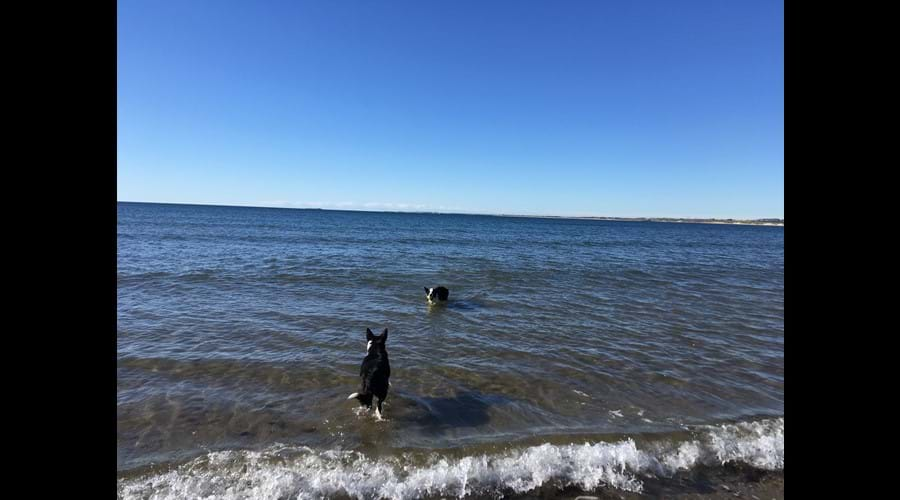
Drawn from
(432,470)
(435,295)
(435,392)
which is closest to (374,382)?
(435,392)

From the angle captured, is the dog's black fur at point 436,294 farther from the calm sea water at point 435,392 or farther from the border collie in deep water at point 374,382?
the border collie in deep water at point 374,382

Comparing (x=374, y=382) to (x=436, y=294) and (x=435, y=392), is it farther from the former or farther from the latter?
(x=436, y=294)

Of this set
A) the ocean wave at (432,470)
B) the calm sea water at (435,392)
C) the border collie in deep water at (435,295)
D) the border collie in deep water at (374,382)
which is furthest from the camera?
the border collie in deep water at (435,295)

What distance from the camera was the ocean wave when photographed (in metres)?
4.62

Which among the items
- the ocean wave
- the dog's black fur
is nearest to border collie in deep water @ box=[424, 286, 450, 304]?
the dog's black fur

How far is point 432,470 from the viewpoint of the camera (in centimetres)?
493

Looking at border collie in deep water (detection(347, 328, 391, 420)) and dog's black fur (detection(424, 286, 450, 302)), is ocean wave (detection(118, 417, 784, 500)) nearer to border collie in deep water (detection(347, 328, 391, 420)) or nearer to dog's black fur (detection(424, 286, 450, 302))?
border collie in deep water (detection(347, 328, 391, 420))

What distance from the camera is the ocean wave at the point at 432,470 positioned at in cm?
462

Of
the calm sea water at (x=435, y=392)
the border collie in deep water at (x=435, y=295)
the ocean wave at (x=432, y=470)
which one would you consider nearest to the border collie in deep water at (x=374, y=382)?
the calm sea water at (x=435, y=392)
